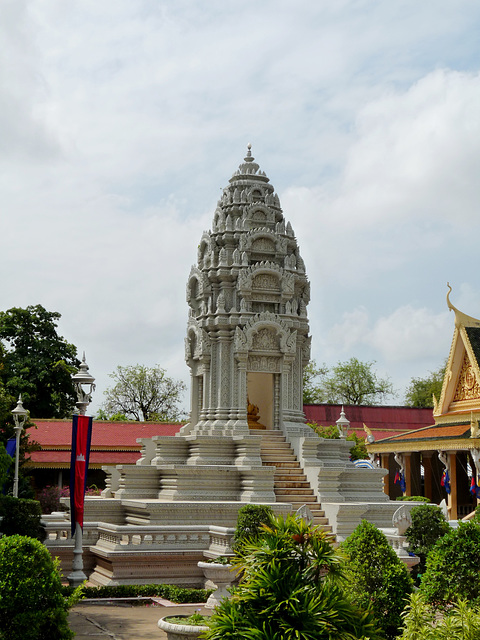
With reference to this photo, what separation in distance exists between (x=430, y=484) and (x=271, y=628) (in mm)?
25996

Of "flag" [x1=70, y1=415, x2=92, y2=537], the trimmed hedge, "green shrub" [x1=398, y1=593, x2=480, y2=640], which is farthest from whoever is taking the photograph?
"flag" [x1=70, y1=415, x2=92, y2=537]

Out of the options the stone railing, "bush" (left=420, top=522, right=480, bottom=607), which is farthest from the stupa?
"bush" (left=420, top=522, right=480, bottom=607)

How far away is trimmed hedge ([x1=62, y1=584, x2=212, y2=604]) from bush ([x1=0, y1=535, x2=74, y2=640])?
544 centimetres

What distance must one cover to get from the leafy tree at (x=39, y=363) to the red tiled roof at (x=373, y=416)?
12.6 m

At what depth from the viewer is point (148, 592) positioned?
1509cm

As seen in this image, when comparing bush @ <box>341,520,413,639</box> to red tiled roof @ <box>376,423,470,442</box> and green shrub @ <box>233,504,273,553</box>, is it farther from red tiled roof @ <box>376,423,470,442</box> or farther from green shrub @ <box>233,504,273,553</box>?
red tiled roof @ <box>376,423,470,442</box>

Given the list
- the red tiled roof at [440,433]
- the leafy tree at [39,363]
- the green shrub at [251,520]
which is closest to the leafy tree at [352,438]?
the red tiled roof at [440,433]

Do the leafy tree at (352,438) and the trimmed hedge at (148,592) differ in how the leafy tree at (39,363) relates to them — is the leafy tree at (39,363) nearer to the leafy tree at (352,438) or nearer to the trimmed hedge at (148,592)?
the leafy tree at (352,438)

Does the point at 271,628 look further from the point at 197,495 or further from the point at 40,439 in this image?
the point at 40,439

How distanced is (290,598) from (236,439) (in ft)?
43.8

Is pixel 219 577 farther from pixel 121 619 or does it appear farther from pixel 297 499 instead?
pixel 297 499

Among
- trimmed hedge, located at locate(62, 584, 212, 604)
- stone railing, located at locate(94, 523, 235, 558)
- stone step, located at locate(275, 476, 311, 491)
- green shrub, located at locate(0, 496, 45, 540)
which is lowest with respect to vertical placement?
trimmed hedge, located at locate(62, 584, 212, 604)

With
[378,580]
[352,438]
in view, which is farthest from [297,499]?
[352,438]

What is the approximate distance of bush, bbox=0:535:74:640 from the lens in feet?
28.3
